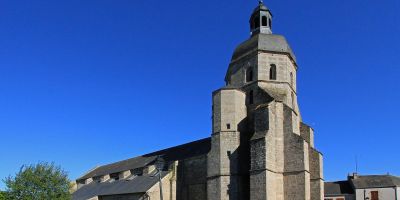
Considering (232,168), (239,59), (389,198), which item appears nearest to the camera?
(232,168)

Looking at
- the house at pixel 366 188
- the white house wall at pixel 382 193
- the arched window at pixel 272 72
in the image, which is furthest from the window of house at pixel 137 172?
the white house wall at pixel 382 193

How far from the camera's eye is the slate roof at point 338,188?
Answer: 53.6 m

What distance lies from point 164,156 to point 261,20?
53.6 ft

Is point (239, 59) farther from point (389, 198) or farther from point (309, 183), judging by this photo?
point (389, 198)

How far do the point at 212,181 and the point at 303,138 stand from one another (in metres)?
7.10

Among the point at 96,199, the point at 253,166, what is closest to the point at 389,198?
the point at 253,166

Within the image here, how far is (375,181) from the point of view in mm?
52688

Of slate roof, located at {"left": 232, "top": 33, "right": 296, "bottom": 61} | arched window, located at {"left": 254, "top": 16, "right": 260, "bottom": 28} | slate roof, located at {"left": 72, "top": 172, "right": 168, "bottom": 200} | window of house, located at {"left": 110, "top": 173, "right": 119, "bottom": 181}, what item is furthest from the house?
arched window, located at {"left": 254, "top": 16, "right": 260, "bottom": 28}

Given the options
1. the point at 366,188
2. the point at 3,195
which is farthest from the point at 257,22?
the point at 366,188

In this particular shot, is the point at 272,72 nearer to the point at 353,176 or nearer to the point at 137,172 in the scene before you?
the point at 137,172

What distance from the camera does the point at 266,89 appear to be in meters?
32.8

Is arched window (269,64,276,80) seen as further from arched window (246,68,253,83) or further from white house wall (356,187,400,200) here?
white house wall (356,187,400,200)

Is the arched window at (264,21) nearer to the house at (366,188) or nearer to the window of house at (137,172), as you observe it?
the window of house at (137,172)

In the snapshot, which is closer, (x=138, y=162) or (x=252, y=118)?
(x=252, y=118)
